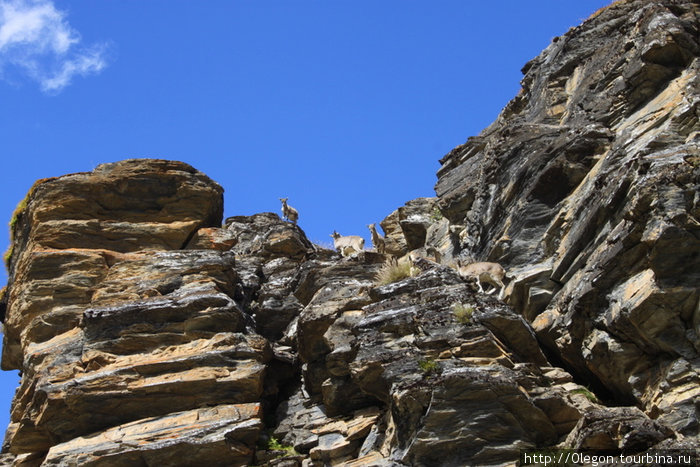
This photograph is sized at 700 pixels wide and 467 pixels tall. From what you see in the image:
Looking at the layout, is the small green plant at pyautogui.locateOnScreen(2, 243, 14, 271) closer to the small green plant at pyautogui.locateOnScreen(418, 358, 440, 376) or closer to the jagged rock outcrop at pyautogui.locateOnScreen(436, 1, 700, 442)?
the jagged rock outcrop at pyautogui.locateOnScreen(436, 1, 700, 442)

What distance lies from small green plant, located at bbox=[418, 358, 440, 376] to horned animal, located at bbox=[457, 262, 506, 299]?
3.95 m

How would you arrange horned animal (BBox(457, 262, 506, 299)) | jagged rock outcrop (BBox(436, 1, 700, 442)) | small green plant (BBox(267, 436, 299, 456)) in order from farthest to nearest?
horned animal (BBox(457, 262, 506, 299)), small green plant (BBox(267, 436, 299, 456)), jagged rock outcrop (BBox(436, 1, 700, 442))

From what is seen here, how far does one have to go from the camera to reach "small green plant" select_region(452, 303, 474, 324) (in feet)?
58.6

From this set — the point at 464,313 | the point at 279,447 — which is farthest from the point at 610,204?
the point at 279,447

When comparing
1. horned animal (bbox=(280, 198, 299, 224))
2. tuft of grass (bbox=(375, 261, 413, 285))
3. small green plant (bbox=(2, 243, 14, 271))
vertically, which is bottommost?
tuft of grass (bbox=(375, 261, 413, 285))

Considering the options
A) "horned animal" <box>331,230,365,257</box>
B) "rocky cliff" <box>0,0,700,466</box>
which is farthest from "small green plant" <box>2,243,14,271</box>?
"horned animal" <box>331,230,365,257</box>

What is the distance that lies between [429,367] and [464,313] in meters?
1.96

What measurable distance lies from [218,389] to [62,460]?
4171 millimetres

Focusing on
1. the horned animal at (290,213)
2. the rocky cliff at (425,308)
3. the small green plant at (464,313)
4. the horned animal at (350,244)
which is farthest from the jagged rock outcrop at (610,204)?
the horned animal at (290,213)

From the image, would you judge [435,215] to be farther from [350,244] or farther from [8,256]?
[8,256]

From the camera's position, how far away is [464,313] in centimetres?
1800

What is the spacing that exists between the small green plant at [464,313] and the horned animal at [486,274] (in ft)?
6.85

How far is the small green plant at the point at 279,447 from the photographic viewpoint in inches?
763

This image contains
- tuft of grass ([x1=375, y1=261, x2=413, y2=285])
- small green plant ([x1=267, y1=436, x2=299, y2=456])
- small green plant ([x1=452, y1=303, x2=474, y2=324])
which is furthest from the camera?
tuft of grass ([x1=375, y1=261, x2=413, y2=285])
